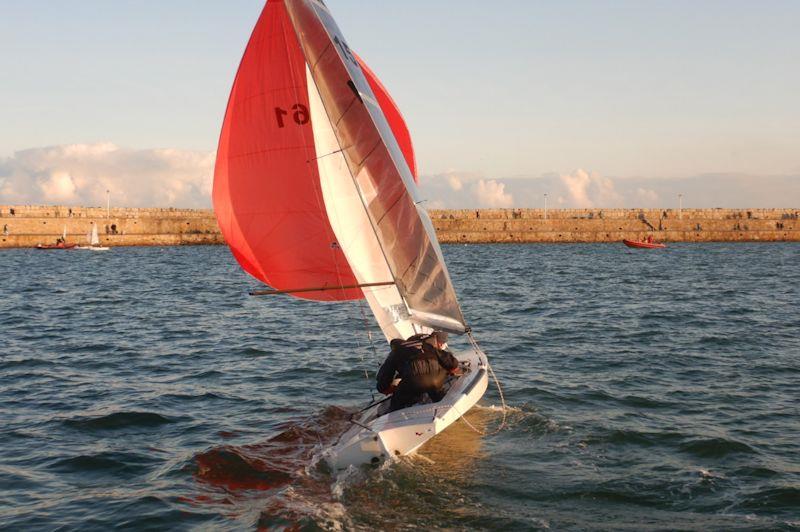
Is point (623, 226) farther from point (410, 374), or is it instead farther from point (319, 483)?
point (319, 483)

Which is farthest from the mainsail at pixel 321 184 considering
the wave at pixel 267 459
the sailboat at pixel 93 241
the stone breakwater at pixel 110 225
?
the stone breakwater at pixel 110 225

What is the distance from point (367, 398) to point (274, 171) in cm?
507

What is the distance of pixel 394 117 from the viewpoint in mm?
14336

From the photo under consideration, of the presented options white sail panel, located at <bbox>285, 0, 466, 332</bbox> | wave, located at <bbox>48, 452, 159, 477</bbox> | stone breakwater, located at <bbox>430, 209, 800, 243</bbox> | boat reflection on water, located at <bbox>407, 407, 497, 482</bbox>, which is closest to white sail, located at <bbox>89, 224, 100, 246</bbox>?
stone breakwater, located at <bbox>430, 209, 800, 243</bbox>

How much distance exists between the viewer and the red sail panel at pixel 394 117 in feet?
45.8

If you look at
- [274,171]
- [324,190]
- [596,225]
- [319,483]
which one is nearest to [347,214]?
[324,190]

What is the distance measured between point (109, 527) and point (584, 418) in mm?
8137

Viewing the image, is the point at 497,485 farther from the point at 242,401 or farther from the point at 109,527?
the point at 242,401

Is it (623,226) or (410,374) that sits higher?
(410,374)

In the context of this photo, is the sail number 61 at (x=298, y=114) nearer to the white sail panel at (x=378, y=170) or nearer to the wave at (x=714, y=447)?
the white sail panel at (x=378, y=170)

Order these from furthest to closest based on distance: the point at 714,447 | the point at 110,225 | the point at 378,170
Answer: the point at 110,225 → the point at 378,170 → the point at 714,447

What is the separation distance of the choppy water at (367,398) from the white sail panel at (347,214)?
8.95 ft

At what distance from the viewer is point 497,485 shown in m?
9.91

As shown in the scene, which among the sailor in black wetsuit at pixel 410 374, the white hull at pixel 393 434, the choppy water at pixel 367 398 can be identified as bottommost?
the choppy water at pixel 367 398
